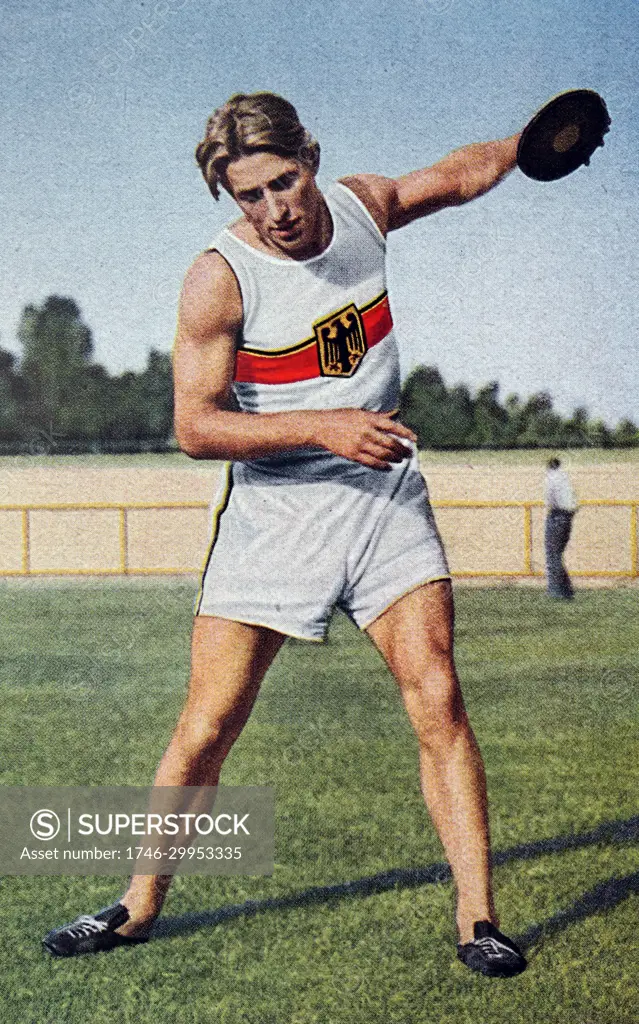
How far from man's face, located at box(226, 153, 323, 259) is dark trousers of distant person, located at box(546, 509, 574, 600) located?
6712 millimetres

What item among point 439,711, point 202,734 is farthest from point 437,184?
point 202,734

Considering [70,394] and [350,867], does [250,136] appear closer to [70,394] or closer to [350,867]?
[350,867]

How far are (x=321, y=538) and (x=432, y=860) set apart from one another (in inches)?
42.7

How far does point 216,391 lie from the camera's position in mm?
2803

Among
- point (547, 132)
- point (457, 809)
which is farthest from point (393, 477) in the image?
point (547, 132)

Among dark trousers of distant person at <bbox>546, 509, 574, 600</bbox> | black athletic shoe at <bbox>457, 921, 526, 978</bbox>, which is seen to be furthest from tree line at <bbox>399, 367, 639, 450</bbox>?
dark trousers of distant person at <bbox>546, 509, 574, 600</bbox>

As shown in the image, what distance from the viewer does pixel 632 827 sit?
3635mm

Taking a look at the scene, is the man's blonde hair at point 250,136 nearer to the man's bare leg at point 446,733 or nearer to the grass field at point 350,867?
the man's bare leg at point 446,733

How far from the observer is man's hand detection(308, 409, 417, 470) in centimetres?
258

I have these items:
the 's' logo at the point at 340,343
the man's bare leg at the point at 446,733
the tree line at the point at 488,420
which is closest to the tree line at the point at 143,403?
the tree line at the point at 488,420

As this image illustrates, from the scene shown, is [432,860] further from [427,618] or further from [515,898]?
[427,618]

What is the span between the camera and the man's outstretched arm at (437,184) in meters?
3.04

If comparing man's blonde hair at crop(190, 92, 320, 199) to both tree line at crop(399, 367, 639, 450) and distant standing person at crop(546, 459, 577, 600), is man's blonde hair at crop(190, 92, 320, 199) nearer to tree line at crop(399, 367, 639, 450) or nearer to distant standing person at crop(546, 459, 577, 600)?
tree line at crop(399, 367, 639, 450)

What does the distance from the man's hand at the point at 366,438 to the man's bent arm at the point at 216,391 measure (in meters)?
0.05
